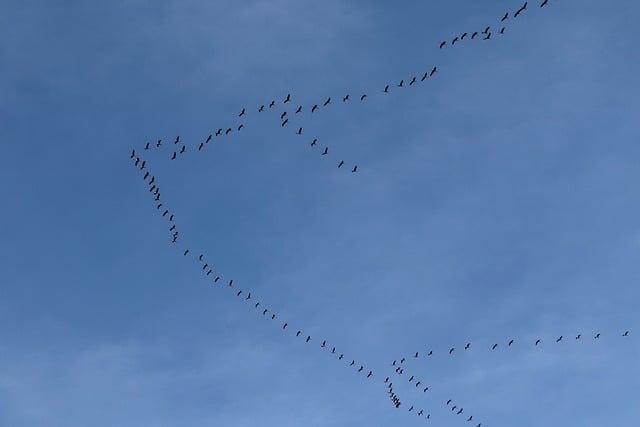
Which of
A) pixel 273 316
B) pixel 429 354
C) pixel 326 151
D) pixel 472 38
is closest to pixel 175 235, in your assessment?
pixel 273 316

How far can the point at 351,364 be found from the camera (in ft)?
293

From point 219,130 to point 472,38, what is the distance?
2287 centimetres

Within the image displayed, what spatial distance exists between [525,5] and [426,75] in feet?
31.2

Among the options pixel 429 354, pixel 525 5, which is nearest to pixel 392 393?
pixel 429 354

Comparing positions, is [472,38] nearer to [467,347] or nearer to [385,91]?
[385,91]

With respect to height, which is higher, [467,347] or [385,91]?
[385,91]

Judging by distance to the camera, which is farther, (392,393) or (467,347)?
(392,393)

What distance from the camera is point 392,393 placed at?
97875mm

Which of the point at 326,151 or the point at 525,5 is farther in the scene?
the point at 326,151

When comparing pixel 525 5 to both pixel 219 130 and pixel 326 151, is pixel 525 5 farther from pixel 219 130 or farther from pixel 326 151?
pixel 219 130

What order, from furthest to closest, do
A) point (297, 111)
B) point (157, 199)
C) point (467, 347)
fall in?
point (157, 199)
point (467, 347)
point (297, 111)

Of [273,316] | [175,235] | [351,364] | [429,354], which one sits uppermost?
[175,235]

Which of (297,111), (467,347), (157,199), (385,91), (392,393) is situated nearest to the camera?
(385,91)

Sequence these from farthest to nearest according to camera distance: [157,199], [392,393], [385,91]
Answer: [392,393] → [157,199] → [385,91]
